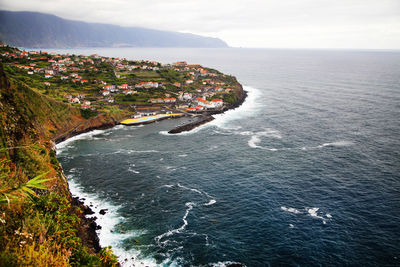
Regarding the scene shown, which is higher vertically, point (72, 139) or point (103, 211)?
point (72, 139)

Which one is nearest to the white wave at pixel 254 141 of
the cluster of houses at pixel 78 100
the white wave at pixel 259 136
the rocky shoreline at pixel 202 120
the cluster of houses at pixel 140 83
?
the white wave at pixel 259 136

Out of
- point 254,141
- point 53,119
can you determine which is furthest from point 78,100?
point 254,141

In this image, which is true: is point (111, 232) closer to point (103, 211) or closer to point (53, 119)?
point (103, 211)

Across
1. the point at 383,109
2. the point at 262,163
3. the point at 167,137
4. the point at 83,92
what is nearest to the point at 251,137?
the point at 262,163

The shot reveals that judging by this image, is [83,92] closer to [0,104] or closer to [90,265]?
[0,104]

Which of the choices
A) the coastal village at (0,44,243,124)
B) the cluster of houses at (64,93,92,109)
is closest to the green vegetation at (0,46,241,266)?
the cluster of houses at (64,93,92,109)

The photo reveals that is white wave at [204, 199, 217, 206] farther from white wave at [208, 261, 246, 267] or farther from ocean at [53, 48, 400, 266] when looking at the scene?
white wave at [208, 261, 246, 267]

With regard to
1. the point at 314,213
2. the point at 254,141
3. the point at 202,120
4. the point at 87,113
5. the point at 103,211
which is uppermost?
the point at 87,113

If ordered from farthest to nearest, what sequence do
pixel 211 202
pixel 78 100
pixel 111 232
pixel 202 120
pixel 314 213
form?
pixel 78 100 → pixel 202 120 → pixel 211 202 → pixel 314 213 → pixel 111 232
